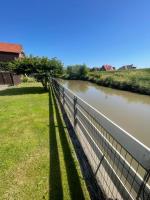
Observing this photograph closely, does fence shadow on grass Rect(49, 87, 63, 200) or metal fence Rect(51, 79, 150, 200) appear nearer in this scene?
metal fence Rect(51, 79, 150, 200)

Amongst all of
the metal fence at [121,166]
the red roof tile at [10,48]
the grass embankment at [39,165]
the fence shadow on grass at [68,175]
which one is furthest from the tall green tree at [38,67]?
the red roof tile at [10,48]

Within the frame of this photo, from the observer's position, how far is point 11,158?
9.45 ft

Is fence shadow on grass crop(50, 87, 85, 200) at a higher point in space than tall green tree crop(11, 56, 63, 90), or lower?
lower

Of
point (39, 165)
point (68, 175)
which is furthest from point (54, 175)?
point (39, 165)

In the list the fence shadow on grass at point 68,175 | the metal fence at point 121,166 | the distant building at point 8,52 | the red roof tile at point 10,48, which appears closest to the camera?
the metal fence at point 121,166

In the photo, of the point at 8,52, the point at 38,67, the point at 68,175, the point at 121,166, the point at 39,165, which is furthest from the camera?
the point at 8,52

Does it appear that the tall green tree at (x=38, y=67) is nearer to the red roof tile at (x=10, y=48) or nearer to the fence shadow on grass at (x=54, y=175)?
the fence shadow on grass at (x=54, y=175)

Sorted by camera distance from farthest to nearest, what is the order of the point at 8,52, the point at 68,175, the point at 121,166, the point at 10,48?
the point at 10,48, the point at 8,52, the point at 68,175, the point at 121,166

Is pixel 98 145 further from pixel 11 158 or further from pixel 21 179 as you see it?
pixel 11 158

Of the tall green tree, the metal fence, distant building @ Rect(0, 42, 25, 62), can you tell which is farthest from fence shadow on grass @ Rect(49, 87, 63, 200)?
distant building @ Rect(0, 42, 25, 62)

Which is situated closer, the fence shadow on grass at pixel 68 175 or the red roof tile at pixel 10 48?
the fence shadow on grass at pixel 68 175

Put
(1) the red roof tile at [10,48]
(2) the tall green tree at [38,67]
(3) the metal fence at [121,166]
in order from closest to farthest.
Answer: (3) the metal fence at [121,166]
(2) the tall green tree at [38,67]
(1) the red roof tile at [10,48]

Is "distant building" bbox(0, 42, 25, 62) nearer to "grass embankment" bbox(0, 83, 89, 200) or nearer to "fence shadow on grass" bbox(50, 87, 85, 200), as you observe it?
"grass embankment" bbox(0, 83, 89, 200)

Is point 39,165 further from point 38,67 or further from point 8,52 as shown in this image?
point 8,52
